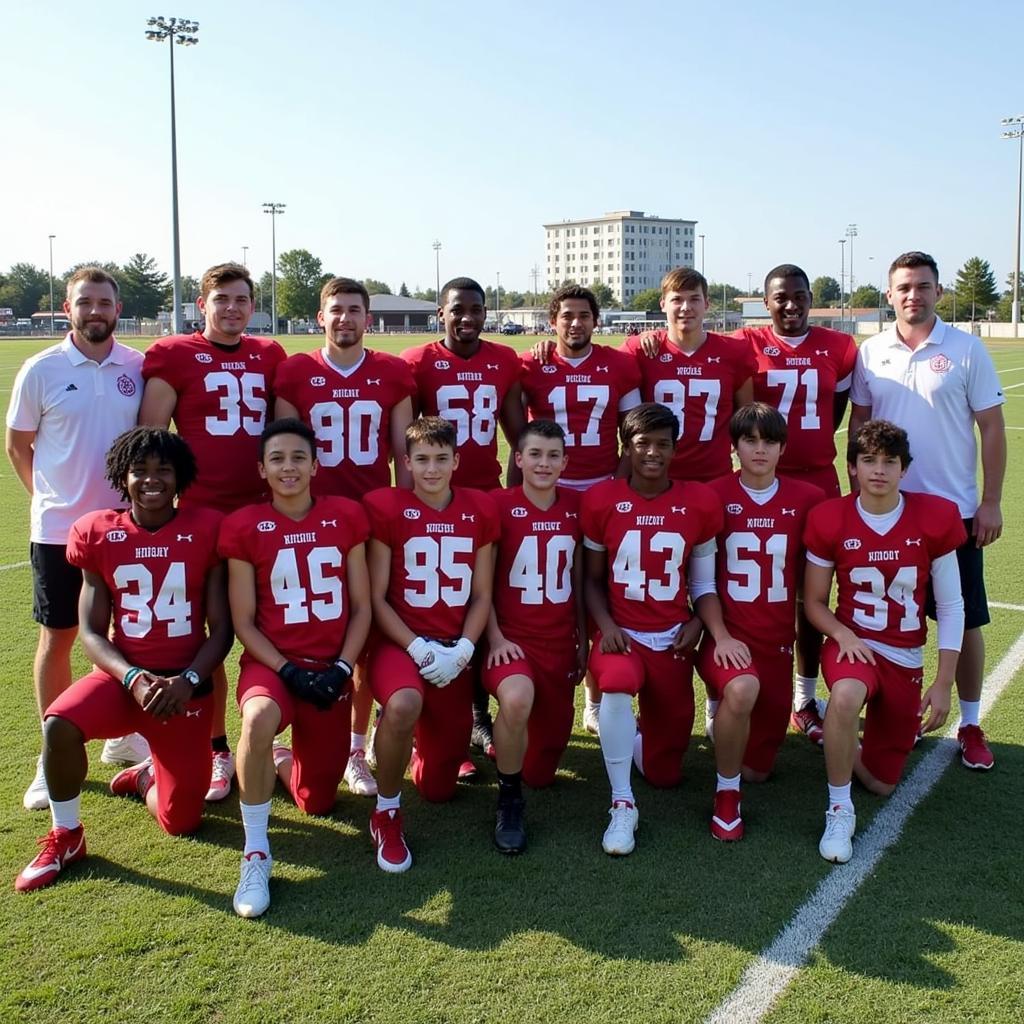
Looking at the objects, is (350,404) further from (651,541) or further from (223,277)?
(651,541)

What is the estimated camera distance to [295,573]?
147 inches

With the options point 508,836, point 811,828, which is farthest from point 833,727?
point 508,836

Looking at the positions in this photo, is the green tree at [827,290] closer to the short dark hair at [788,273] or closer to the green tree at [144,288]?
the green tree at [144,288]

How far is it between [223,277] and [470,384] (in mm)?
1170

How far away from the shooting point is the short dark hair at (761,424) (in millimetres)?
3992

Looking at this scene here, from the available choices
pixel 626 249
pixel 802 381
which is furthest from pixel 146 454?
pixel 626 249

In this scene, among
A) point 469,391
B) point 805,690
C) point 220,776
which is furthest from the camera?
point 805,690

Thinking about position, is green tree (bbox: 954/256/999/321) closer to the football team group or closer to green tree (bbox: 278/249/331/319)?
green tree (bbox: 278/249/331/319)

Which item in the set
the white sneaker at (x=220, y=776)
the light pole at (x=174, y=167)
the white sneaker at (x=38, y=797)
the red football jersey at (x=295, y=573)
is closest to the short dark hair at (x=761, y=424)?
the red football jersey at (x=295, y=573)

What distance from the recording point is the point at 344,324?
4281 mm

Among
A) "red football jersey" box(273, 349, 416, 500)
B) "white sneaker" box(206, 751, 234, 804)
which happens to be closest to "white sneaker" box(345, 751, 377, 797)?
"white sneaker" box(206, 751, 234, 804)

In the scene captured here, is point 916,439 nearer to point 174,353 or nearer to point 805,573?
point 805,573

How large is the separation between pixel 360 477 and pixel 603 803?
5.70ft

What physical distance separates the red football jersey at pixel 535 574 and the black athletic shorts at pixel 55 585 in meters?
1.73
